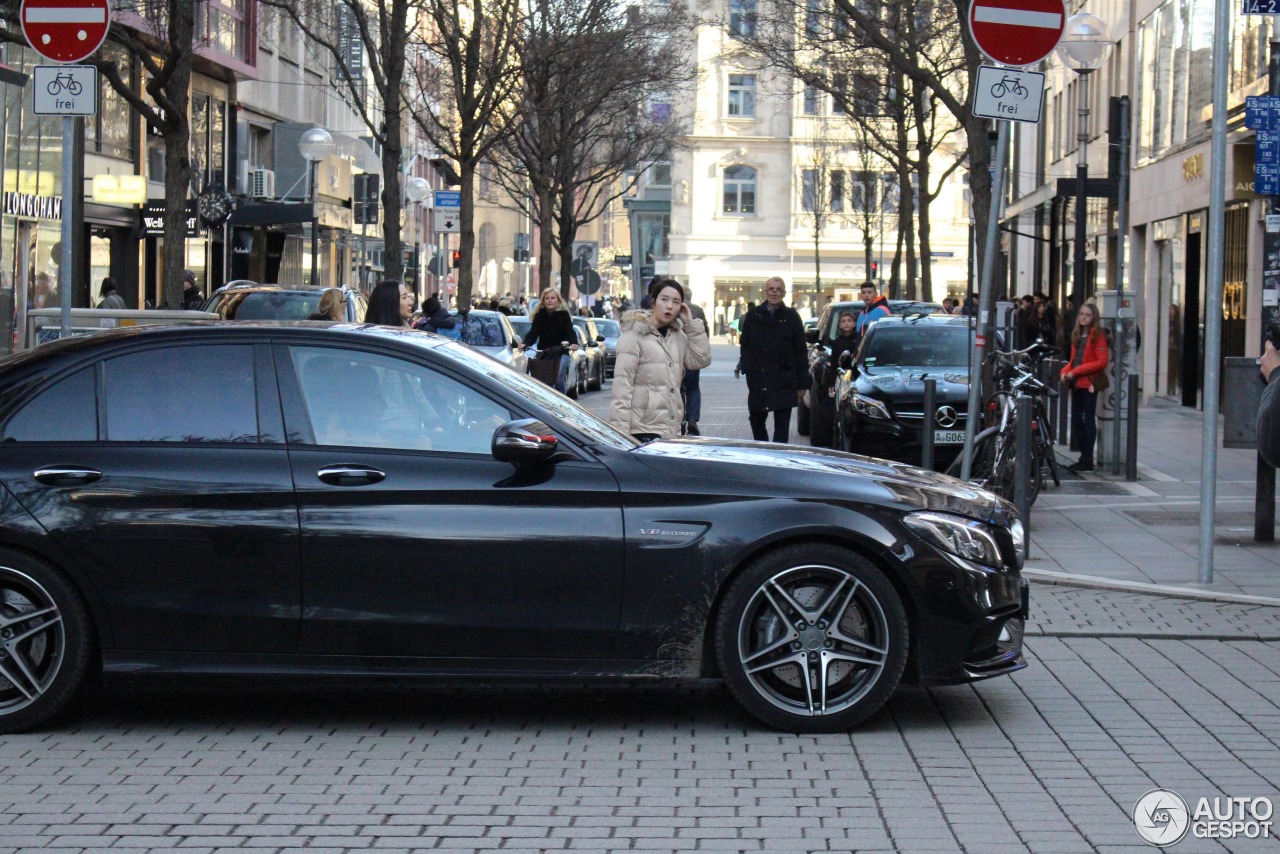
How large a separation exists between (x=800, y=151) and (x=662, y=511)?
76730 mm

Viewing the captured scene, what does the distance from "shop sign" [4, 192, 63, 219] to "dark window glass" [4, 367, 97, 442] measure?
73.1 ft

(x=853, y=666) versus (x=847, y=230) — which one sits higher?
(x=847, y=230)

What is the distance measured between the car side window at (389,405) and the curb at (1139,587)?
4887mm

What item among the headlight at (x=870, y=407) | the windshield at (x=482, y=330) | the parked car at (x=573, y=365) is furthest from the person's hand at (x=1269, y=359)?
the parked car at (x=573, y=365)

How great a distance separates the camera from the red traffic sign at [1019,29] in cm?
1080

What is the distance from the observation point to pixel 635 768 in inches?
243

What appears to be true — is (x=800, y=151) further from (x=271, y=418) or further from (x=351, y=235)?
(x=271, y=418)

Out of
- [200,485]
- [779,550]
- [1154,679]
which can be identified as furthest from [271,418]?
[1154,679]

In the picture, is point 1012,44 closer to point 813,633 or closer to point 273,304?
point 813,633

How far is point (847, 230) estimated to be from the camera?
276ft

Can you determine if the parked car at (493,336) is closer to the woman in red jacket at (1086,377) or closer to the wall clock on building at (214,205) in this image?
the wall clock on building at (214,205)

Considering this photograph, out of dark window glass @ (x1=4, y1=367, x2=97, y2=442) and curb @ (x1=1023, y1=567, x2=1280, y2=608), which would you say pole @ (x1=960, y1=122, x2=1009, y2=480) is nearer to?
curb @ (x1=1023, y1=567, x2=1280, y2=608)

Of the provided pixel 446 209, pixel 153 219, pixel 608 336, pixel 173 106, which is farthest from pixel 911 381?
pixel 608 336

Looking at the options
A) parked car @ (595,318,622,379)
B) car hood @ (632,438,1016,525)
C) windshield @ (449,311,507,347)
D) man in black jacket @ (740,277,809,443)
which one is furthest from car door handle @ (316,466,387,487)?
parked car @ (595,318,622,379)
